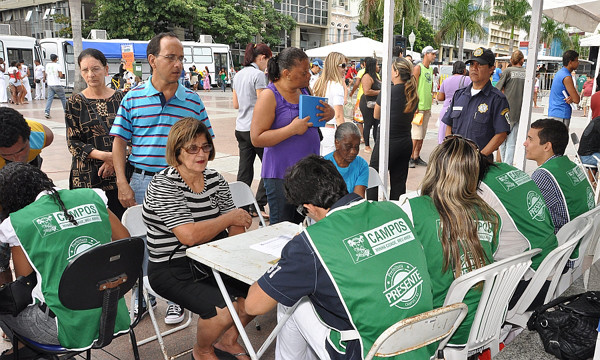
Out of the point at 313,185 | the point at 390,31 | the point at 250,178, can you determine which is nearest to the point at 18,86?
the point at 250,178

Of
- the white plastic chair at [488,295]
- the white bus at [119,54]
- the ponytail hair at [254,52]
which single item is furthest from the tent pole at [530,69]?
the white bus at [119,54]

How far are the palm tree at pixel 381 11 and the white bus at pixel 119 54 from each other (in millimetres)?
12043

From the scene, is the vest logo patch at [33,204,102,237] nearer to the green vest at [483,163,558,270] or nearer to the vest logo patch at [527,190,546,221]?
the green vest at [483,163,558,270]

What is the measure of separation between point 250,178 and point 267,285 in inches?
148

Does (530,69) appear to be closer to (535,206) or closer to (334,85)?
(334,85)

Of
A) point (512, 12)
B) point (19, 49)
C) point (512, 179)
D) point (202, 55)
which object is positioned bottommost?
point (512, 179)

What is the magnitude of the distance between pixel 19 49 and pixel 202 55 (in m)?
9.99

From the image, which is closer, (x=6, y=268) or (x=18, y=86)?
(x=6, y=268)

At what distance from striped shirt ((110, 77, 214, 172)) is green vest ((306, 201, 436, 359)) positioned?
5.79 ft

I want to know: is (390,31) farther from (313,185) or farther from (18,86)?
(18,86)

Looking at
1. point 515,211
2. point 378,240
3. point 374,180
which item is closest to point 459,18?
point 374,180

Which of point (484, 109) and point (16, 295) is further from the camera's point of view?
point (484, 109)

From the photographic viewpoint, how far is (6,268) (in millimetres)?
2352

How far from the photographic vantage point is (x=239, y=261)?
95.0 inches
